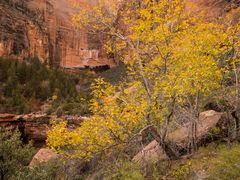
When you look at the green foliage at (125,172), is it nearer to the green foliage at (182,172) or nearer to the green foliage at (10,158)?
the green foliage at (182,172)

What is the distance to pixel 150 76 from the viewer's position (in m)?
7.00

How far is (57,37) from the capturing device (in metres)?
69.9

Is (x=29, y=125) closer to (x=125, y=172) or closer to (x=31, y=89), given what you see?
(x=31, y=89)

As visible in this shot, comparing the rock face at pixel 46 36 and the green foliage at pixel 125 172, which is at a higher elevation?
the rock face at pixel 46 36

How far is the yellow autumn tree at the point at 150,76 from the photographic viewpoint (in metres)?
5.77

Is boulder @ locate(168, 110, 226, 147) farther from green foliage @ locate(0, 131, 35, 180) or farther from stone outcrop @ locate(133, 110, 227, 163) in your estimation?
green foliage @ locate(0, 131, 35, 180)

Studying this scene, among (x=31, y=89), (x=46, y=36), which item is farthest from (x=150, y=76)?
(x=46, y=36)

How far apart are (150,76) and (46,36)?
63899mm

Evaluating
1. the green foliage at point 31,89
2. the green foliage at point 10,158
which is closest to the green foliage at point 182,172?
the green foliage at point 10,158

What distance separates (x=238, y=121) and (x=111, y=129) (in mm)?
4026

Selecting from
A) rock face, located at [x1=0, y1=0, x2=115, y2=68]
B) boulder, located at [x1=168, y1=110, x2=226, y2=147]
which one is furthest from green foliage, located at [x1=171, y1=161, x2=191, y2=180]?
rock face, located at [x1=0, y1=0, x2=115, y2=68]

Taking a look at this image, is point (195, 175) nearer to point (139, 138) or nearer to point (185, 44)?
point (139, 138)

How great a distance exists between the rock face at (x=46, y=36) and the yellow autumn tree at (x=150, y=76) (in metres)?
48.0

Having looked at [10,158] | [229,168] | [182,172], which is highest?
[229,168]
